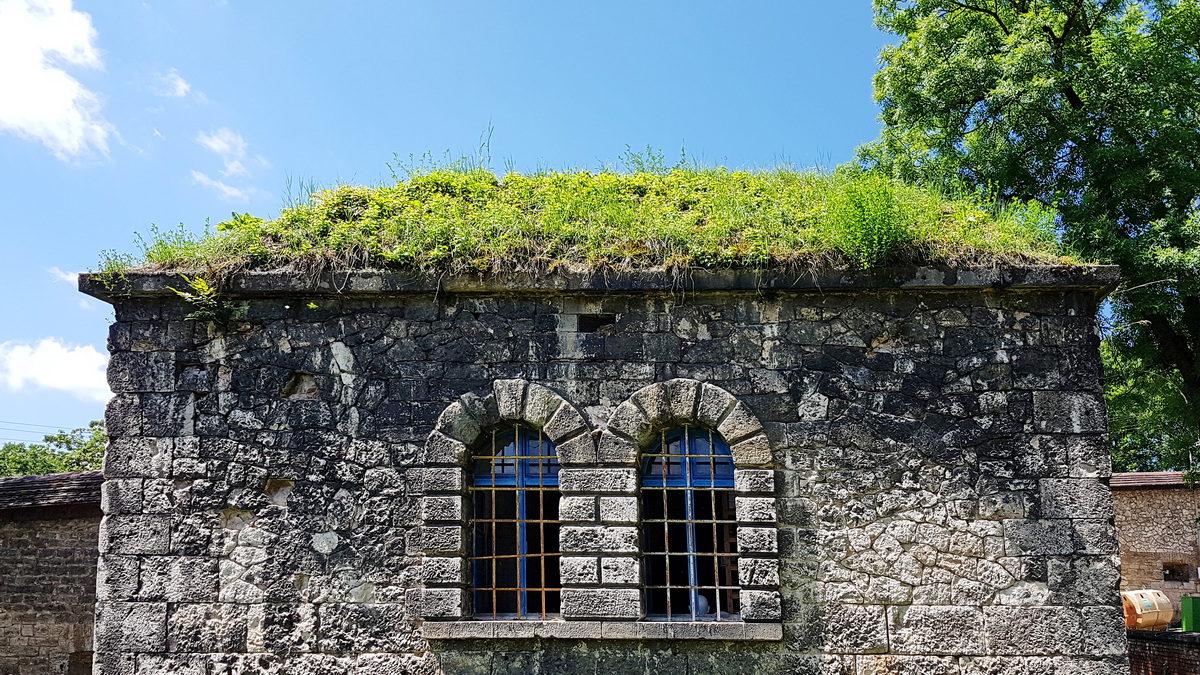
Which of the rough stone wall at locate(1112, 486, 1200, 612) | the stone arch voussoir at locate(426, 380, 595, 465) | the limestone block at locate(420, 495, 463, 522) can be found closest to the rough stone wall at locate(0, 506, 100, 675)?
the limestone block at locate(420, 495, 463, 522)

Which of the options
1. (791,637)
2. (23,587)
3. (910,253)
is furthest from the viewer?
(23,587)

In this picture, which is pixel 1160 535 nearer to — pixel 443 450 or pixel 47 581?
pixel 443 450

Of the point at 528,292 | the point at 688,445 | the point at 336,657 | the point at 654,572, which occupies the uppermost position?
the point at 528,292

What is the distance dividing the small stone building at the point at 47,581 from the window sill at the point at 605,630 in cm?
753

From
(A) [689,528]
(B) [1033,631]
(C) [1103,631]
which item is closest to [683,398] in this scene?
(A) [689,528]

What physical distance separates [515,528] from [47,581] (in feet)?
27.6

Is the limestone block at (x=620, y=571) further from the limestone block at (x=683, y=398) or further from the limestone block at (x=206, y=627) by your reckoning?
the limestone block at (x=206, y=627)

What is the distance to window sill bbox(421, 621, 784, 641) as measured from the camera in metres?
6.16

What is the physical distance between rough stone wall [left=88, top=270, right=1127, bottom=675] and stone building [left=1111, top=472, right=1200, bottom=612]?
1505 cm

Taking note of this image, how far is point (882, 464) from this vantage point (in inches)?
253

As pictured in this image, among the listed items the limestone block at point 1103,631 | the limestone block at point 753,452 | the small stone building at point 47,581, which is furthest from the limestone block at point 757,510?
the small stone building at point 47,581

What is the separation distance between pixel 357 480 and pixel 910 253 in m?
4.68

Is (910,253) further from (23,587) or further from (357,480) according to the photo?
(23,587)

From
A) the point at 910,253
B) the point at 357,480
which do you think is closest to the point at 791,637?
the point at 910,253
